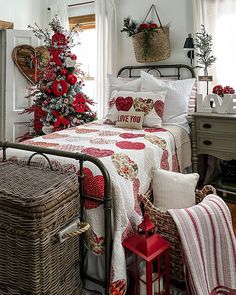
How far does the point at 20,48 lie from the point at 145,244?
337cm

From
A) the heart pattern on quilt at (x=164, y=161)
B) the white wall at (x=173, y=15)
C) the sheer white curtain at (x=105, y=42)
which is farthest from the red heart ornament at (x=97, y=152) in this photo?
the sheer white curtain at (x=105, y=42)

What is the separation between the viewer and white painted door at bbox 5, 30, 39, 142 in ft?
13.8

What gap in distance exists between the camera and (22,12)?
177 inches

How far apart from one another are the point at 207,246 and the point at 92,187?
0.73m

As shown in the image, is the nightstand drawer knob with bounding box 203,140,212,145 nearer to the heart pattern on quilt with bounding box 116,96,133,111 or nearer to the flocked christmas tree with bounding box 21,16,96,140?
the heart pattern on quilt with bounding box 116,96,133,111

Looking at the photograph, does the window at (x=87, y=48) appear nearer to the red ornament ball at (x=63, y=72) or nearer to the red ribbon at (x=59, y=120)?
the red ornament ball at (x=63, y=72)

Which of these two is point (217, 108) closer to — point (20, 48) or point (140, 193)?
point (140, 193)

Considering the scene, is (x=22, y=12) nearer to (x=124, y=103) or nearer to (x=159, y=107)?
(x=124, y=103)

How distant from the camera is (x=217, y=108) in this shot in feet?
9.75

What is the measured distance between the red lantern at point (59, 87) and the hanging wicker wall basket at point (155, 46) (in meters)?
0.91

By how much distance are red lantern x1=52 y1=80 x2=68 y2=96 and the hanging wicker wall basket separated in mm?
906

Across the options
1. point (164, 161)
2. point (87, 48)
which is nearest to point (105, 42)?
point (87, 48)

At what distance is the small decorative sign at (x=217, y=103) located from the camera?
9.53ft

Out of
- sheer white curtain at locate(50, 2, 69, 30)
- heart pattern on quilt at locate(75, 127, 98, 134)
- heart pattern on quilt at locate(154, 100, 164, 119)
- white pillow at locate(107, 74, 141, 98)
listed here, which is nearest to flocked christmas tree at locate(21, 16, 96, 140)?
white pillow at locate(107, 74, 141, 98)
